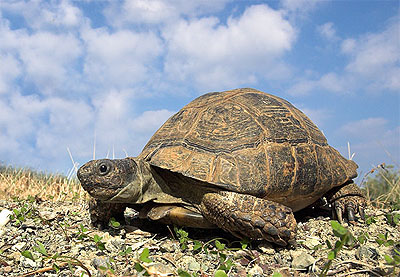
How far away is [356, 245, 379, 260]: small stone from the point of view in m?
3.72

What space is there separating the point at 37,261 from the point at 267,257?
2476mm

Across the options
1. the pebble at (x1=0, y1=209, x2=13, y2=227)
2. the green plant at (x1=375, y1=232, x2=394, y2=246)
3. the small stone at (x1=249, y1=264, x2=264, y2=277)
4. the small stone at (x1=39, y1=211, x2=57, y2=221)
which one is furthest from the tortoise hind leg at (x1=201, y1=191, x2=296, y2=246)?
the pebble at (x1=0, y1=209, x2=13, y2=227)

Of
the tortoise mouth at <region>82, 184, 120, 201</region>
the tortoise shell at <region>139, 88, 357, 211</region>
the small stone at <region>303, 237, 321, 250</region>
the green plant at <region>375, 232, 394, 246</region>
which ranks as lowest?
the small stone at <region>303, 237, 321, 250</region>

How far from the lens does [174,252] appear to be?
152 inches

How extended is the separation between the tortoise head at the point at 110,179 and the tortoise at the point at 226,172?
0.01 metres

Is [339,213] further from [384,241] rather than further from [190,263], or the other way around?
[190,263]

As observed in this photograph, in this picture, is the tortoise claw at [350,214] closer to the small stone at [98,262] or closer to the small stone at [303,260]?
the small stone at [303,260]

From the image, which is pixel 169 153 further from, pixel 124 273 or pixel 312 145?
pixel 312 145

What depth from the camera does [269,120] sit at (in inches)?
182

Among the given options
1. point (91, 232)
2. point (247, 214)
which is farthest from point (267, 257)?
point (91, 232)

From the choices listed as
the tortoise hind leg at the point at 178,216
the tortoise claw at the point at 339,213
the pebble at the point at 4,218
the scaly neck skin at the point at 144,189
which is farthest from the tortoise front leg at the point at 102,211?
the tortoise claw at the point at 339,213

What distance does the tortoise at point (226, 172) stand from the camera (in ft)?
12.6

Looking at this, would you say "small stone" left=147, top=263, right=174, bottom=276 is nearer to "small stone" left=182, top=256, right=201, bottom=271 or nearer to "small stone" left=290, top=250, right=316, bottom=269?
"small stone" left=182, top=256, right=201, bottom=271

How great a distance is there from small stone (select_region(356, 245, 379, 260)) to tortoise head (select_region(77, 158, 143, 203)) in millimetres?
2618
